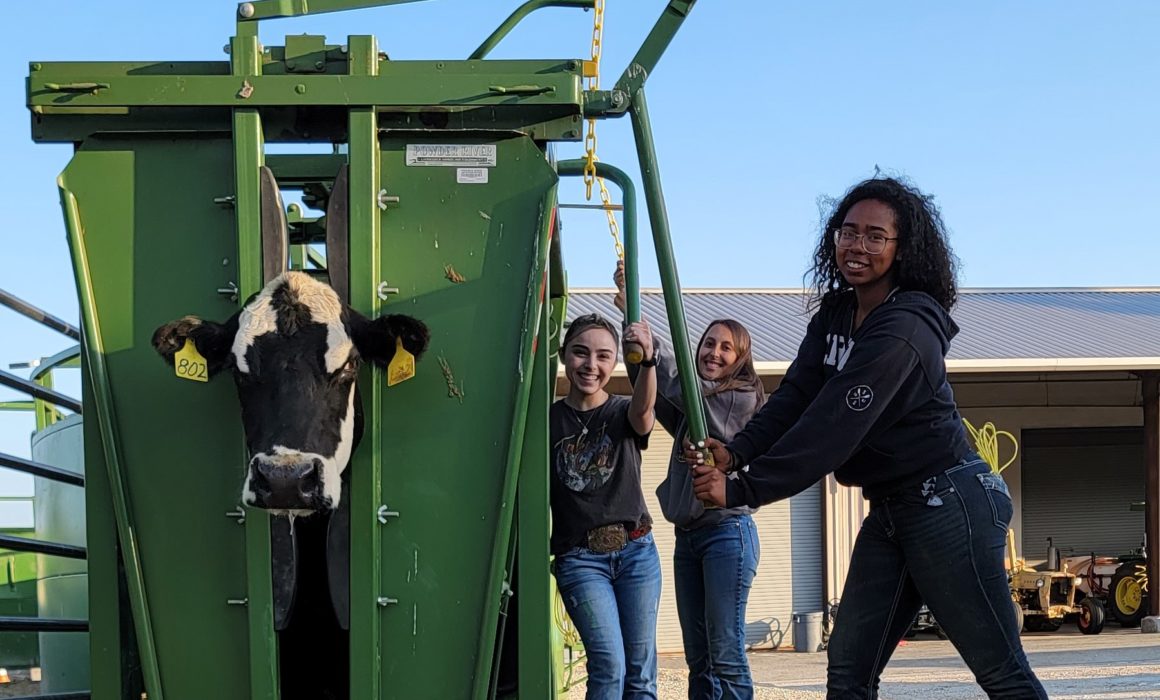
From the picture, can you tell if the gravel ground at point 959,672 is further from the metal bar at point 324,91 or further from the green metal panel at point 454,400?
the metal bar at point 324,91

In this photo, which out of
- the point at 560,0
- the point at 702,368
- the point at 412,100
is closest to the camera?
the point at 412,100

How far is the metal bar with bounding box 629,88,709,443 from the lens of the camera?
4.19 metres

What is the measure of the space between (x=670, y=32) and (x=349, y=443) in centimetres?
170

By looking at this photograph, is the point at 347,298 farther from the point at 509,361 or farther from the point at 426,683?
the point at 426,683

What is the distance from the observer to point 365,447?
4.13 m

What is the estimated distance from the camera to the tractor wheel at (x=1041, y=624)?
57.3 ft

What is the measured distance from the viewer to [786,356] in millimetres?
15812

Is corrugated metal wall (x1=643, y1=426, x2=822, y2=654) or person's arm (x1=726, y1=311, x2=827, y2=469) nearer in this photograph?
person's arm (x1=726, y1=311, x2=827, y2=469)

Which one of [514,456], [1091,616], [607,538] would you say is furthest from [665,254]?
[1091,616]

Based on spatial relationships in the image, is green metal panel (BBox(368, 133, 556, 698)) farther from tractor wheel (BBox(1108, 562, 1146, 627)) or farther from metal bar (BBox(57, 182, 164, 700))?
tractor wheel (BBox(1108, 562, 1146, 627))

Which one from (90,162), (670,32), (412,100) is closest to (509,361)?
(412,100)

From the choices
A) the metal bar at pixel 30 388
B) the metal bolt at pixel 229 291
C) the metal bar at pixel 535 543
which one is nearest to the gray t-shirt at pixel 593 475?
the metal bar at pixel 535 543

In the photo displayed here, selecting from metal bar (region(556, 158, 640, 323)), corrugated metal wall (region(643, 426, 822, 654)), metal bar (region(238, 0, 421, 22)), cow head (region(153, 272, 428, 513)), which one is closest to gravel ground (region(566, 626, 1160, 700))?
corrugated metal wall (region(643, 426, 822, 654))

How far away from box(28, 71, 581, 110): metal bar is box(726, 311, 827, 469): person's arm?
44.2 inches
